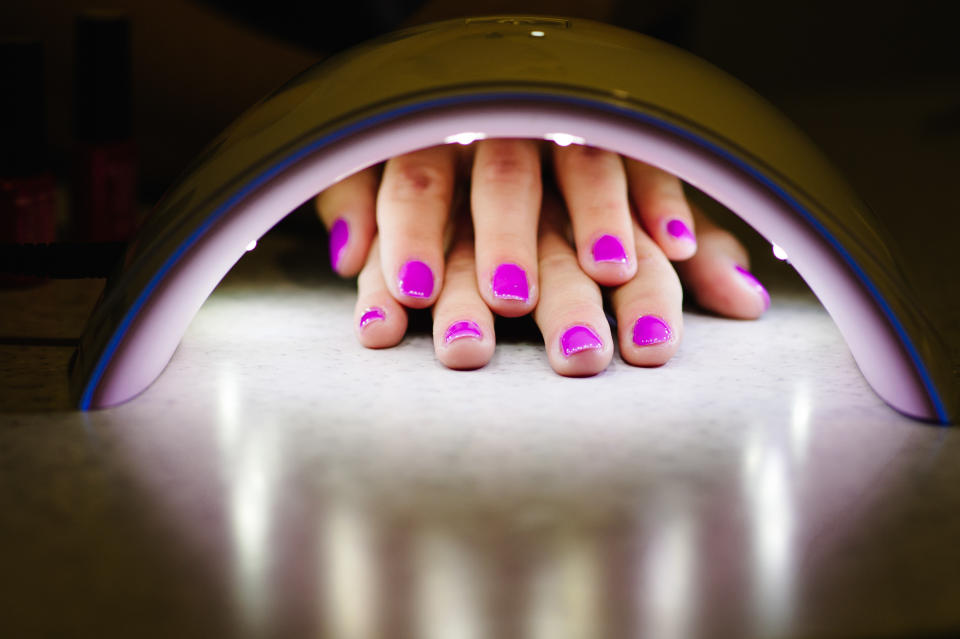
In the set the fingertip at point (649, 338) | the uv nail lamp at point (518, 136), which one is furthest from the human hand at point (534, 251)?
the uv nail lamp at point (518, 136)

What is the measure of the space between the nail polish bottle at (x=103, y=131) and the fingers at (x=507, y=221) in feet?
0.95

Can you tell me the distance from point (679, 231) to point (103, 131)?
45 cm

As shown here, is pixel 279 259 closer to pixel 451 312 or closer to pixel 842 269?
pixel 451 312

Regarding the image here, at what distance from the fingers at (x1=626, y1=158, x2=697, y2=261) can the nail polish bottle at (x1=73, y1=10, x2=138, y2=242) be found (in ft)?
1.27

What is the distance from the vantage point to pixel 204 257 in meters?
0.52

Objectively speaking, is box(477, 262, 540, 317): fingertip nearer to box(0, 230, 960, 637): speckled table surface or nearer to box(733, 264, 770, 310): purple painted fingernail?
box(0, 230, 960, 637): speckled table surface

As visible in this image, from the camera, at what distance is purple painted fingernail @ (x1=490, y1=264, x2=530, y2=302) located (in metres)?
0.61

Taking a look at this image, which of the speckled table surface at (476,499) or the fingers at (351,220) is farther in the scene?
the fingers at (351,220)

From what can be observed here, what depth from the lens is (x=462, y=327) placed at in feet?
1.98

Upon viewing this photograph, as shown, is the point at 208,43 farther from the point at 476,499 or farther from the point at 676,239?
the point at 476,499

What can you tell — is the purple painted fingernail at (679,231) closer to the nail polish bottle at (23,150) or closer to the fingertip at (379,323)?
the fingertip at (379,323)

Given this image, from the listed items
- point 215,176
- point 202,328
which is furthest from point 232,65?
point 215,176

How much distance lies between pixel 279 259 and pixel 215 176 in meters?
0.32

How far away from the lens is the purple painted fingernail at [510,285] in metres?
0.61
